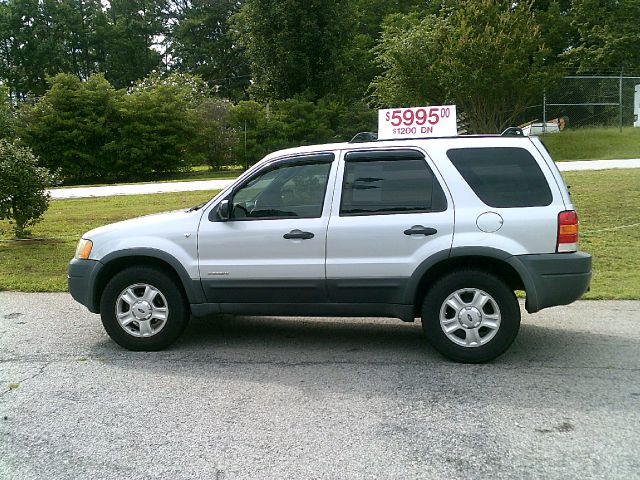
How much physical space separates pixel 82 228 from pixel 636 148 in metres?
24.3

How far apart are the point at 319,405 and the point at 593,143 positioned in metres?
29.2

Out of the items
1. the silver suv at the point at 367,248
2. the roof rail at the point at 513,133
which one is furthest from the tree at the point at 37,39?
the roof rail at the point at 513,133

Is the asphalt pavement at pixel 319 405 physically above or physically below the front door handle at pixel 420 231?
below

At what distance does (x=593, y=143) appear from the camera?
98.7 ft

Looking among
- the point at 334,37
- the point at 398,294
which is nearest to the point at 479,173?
the point at 398,294

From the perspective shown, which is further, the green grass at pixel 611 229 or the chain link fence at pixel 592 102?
the chain link fence at pixel 592 102

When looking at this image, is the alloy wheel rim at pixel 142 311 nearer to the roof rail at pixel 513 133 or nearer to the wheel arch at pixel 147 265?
the wheel arch at pixel 147 265

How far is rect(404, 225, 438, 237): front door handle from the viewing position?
5219 mm

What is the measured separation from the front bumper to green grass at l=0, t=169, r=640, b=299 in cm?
301

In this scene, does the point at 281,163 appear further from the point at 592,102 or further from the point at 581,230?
the point at 592,102

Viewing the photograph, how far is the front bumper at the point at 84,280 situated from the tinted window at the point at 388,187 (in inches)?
91.2

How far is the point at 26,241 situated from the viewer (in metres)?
12.0

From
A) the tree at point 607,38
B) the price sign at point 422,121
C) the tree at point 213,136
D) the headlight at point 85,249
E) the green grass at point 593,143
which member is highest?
the tree at point 607,38

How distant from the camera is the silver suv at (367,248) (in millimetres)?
5156
